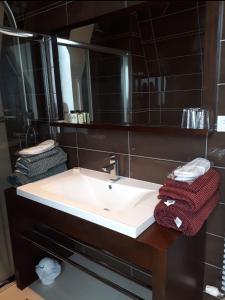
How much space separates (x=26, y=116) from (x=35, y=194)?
75 cm

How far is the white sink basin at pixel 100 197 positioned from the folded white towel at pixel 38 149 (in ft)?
0.65

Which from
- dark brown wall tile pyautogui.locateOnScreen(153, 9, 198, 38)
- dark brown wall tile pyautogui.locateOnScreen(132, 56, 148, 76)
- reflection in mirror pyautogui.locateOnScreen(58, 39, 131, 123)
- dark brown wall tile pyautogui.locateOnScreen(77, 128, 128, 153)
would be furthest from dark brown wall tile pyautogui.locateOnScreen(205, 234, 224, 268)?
dark brown wall tile pyautogui.locateOnScreen(153, 9, 198, 38)

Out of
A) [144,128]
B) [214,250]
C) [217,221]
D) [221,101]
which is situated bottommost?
[214,250]

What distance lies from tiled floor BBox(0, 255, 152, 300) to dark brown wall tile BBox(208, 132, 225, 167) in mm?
1070

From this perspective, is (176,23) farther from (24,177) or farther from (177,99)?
(24,177)

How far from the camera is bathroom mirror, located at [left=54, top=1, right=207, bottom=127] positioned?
1.18 meters

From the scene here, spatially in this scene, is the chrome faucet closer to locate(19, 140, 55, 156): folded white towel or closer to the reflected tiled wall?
the reflected tiled wall

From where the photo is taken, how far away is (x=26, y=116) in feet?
6.23

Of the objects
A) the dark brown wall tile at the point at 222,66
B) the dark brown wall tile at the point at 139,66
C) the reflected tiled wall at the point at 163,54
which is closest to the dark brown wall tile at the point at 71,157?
the reflected tiled wall at the point at 163,54

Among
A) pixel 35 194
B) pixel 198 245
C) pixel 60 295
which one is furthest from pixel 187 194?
pixel 60 295

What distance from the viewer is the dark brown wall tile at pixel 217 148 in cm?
119

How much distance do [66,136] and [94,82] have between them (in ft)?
1.58

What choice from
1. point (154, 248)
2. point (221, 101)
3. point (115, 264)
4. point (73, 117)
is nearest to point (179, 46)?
point (221, 101)

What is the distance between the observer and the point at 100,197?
155cm
